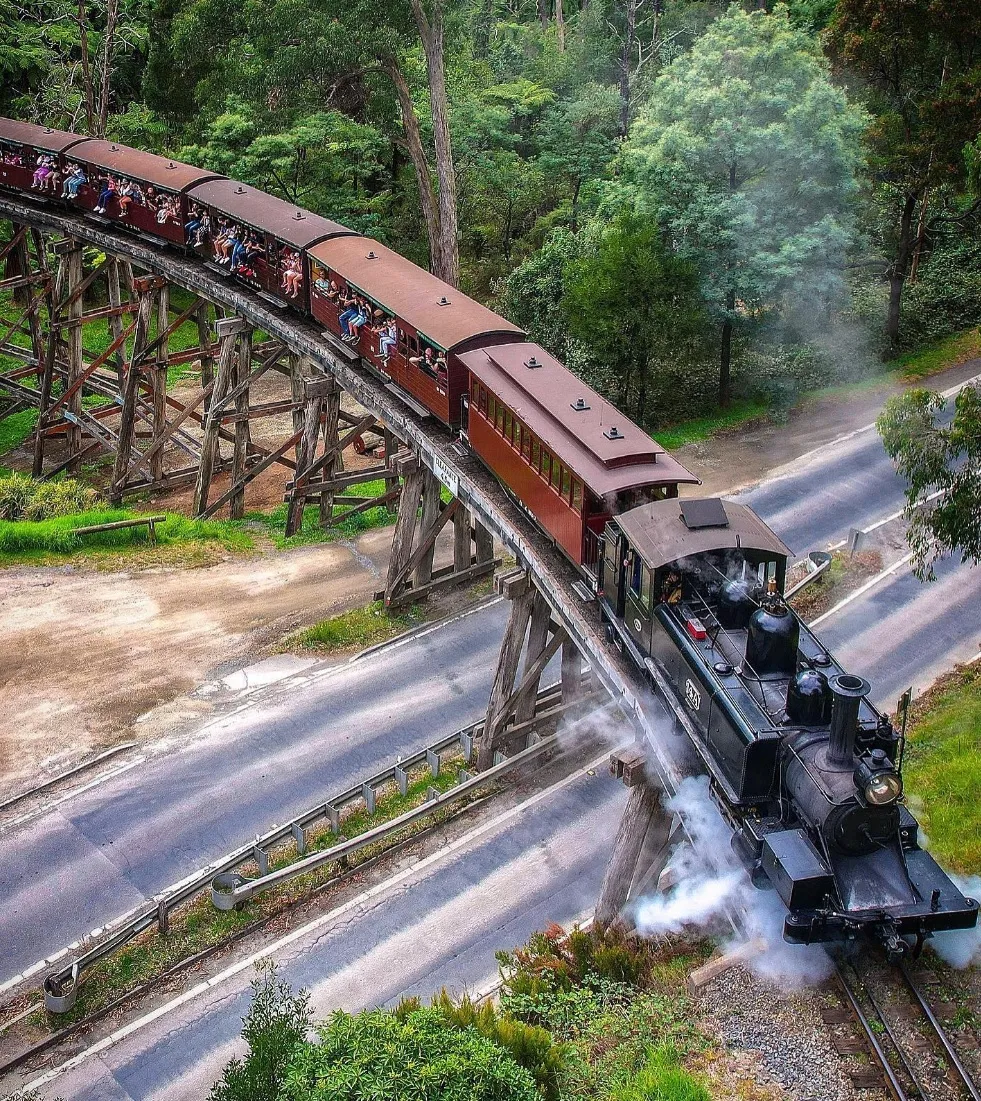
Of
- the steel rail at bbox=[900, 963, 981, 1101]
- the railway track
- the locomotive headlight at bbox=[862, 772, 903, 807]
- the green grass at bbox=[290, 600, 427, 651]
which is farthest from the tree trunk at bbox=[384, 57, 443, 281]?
the steel rail at bbox=[900, 963, 981, 1101]

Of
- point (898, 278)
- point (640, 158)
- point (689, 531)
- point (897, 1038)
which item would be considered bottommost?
point (897, 1038)

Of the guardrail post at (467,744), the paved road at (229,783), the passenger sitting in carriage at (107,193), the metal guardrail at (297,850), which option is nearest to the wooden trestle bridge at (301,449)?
the guardrail post at (467,744)

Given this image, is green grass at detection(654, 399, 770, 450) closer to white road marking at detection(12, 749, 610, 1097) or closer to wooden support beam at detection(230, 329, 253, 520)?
wooden support beam at detection(230, 329, 253, 520)

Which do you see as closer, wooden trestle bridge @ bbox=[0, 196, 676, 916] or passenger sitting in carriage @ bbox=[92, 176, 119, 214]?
wooden trestle bridge @ bbox=[0, 196, 676, 916]

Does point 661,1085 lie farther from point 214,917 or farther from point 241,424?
point 241,424

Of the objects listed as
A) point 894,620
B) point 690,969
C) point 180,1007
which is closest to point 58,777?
point 180,1007

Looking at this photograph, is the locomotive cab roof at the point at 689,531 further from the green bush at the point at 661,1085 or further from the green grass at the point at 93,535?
the green grass at the point at 93,535

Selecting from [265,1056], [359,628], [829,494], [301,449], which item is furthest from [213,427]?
[265,1056]

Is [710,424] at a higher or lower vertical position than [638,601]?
higher
